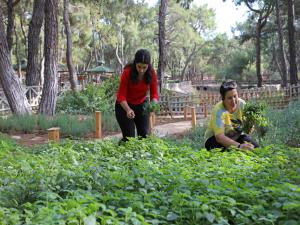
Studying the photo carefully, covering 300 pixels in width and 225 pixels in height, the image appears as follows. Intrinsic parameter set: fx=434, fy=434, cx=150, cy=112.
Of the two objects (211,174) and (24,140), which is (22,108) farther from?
(211,174)

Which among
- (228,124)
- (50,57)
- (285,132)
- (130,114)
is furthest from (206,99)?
(228,124)

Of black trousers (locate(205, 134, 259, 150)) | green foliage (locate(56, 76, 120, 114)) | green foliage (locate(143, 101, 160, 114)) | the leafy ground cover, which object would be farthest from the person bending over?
green foliage (locate(56, 76, 120, 114))

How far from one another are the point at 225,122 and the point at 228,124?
58 mm

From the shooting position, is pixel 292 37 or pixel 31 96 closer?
pixel 292 37

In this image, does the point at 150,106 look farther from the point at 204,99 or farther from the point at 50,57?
the point at 204,99

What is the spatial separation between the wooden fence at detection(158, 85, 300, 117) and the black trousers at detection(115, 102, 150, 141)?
482 inches

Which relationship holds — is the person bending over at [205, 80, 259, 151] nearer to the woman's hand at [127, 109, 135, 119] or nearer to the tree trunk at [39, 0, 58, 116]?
the woman's hand at [127, 109, 135, 119]

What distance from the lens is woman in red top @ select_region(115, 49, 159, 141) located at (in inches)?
243

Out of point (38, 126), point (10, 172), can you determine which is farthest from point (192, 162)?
point (38, 126)

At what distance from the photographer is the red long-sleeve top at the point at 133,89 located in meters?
6.22

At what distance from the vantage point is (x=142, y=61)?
5934 millimetres

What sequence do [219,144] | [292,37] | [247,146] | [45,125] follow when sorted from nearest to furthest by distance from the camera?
[247,146]
[219,144]
[45,125]
[292,37]

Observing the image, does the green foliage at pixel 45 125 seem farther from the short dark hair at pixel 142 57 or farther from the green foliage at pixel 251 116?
the green foliage at pixel 251 116

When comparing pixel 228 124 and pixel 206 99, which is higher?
pixel 228 124
